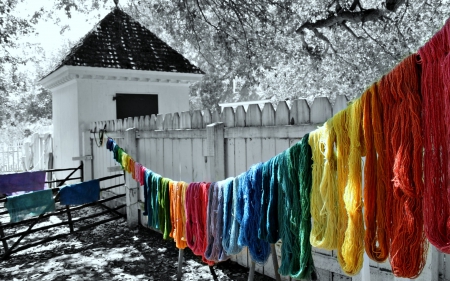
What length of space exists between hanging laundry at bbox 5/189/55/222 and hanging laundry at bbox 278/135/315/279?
148 inches

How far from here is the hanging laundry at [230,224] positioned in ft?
8.89

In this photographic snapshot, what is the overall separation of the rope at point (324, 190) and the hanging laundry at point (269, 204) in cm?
36

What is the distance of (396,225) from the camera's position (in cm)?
154

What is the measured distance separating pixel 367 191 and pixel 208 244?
1.71 meters

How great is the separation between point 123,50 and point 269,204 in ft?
26.6

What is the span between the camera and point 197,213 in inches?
123

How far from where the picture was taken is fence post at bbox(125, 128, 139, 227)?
19.9ft

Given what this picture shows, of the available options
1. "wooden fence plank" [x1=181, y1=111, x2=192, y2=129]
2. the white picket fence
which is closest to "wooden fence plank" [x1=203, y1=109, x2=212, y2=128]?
the white picket fence

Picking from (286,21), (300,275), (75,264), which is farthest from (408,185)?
(286,21)

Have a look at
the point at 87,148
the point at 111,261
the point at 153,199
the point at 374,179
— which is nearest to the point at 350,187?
the point at 374,179

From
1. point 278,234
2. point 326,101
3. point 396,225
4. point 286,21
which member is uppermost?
point 286,21

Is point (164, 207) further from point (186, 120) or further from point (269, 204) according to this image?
point (269, 204)

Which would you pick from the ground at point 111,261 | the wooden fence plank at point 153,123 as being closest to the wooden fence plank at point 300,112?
the ground at point 111,261

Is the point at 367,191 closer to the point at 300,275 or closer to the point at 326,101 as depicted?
the point at 300,275
